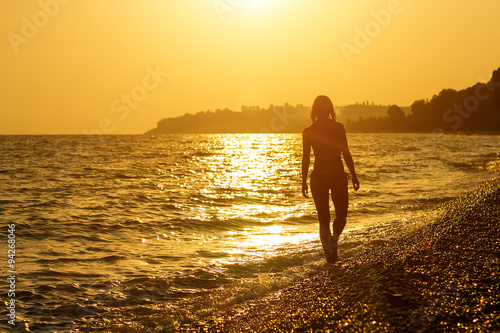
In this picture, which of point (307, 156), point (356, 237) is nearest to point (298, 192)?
point (356, 237)

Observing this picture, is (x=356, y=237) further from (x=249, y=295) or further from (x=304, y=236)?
(x=249, y=295)

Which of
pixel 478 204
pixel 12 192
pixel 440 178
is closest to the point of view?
pixel 478 204

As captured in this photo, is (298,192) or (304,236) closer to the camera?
(304,236)

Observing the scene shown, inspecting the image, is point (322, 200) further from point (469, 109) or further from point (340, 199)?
point (469, 109)

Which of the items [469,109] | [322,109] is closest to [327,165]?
[322,109]

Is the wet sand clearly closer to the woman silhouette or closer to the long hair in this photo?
the woman silhouette

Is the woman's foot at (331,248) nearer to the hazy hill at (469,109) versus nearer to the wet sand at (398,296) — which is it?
the wet sand at (398,296)

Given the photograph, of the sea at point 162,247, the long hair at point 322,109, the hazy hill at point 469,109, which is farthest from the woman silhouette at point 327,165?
the hazy hill at point 469,109

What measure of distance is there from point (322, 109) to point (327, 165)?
0.91 metres

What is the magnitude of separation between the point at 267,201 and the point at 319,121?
1209cm

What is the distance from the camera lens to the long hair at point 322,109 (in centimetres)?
746

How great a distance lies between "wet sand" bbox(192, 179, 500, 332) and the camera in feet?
13.4

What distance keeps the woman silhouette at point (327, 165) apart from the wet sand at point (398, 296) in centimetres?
70

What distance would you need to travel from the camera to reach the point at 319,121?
746cm
